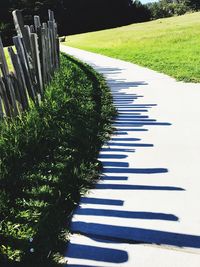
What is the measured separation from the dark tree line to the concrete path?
193 feet

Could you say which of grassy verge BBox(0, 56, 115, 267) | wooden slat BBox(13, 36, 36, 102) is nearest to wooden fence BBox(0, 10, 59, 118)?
wooden slat BBox(13, 36, 36, 102)

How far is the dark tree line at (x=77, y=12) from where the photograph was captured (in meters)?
64.4

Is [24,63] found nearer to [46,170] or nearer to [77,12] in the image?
[46,170]

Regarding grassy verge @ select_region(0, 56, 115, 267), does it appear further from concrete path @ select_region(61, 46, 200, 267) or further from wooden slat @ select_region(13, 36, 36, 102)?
wooden slat @ select_region(13, 36, 36, 102)

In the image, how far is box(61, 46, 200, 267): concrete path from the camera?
3510 millimetres

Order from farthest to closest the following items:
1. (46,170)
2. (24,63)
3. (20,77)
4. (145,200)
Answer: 1. (24,63)
2. (20,77)
3. (46,170)
4. (145,200)

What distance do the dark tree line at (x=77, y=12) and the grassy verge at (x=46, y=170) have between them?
191 ft

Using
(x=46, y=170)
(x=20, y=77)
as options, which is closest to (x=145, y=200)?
(x=46, y=170)

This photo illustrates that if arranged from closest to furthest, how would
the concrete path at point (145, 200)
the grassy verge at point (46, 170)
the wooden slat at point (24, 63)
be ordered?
the concrete path at point (145, 200), the grassy verge at point (46, 170), the wooden slat at point (24, 63)

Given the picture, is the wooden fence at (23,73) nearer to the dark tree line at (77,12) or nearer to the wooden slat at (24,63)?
the wooden slat at (24,63)

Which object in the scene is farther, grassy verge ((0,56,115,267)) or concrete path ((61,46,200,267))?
grassy verge ((0,56,115,267))

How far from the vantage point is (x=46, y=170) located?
16.8ft

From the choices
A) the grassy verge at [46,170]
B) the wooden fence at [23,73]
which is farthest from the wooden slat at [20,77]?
the grassy verge at [46,170]

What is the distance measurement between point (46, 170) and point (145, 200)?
1.46 meters
